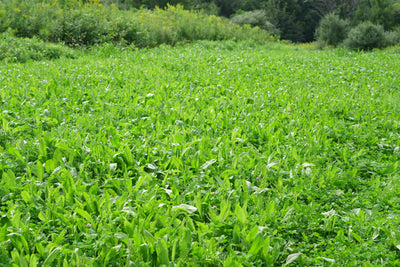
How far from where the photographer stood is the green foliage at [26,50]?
736 cm

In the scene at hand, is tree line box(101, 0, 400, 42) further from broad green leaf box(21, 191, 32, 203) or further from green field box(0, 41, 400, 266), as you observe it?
broad green leaf box(21, 191, 32, 203)

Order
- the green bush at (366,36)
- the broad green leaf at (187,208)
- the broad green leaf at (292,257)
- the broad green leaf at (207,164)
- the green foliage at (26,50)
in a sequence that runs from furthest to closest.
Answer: the green bush at (366,36) → the green foliage at (26,50) → the broad green leaf at (207,164) → the broad green leaf at (187,208) → the broad green leaf at (292,257)

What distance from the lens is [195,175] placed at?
2.78 meters

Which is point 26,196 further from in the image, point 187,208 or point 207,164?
point 207,164

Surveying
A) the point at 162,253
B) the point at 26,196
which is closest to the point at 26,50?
the point at 26,196

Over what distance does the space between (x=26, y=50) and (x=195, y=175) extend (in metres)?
6.42

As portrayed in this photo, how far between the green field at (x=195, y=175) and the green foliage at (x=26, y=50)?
2.32 metres

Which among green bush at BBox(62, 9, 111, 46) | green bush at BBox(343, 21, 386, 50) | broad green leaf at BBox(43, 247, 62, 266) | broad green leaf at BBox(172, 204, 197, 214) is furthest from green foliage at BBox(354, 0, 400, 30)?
broad green leaf at BBox(43, 247, 62, 266)

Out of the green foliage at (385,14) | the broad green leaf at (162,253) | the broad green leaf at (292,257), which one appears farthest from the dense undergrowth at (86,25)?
the green foliage at (385,14)

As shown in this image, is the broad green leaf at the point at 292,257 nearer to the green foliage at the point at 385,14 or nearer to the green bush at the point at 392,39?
the green bush at the point at 392,39

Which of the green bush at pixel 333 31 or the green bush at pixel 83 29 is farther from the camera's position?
the green bush at pixel 333 31

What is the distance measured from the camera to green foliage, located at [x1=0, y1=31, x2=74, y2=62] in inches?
290

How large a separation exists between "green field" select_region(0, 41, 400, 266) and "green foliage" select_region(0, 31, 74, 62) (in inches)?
91.5

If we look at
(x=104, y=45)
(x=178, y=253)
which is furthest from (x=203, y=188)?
(x=104, y=45)
